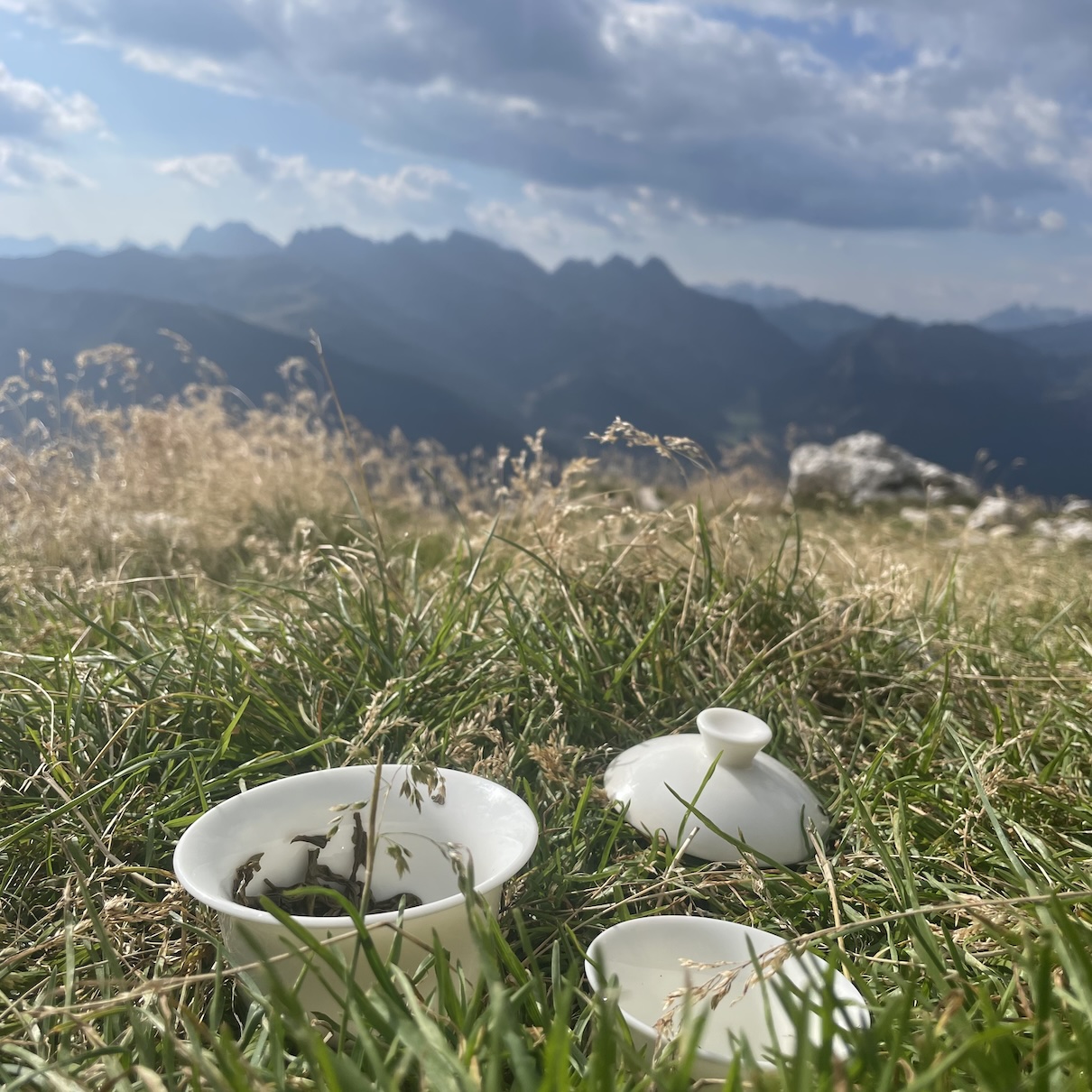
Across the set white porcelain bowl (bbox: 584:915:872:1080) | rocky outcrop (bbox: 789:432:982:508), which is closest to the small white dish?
white porcelain bowl (bbox: 584:915:872:1080)

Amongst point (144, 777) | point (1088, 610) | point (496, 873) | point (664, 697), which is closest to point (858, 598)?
point (664, 697)

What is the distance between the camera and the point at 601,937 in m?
1.00

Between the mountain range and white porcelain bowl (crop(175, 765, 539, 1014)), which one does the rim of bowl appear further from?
the mountain range

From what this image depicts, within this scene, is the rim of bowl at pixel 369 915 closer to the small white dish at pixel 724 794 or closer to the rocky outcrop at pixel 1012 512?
the small white dish at pixel 724 794

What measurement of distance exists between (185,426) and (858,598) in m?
3.98

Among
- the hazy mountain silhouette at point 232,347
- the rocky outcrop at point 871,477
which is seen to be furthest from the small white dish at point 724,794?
the hazy mountain silhouette at point 232,347

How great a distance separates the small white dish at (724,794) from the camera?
139cm

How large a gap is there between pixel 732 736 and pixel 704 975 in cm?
46

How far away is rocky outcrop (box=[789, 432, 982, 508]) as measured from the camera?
977 cm

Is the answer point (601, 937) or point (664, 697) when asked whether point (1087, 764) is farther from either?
point (601, 937)

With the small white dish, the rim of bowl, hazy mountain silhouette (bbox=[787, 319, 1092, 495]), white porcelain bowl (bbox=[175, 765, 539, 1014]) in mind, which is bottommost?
hazy mountain silhouette (bbox=[787, 319, 1092, 495])

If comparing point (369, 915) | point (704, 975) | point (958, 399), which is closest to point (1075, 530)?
point (704, 975)

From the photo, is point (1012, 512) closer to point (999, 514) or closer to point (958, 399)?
point (999, 514)

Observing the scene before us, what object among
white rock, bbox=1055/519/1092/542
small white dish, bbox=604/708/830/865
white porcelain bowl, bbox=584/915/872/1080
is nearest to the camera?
white porcelain bowl, bbox=584/915/872/1080
